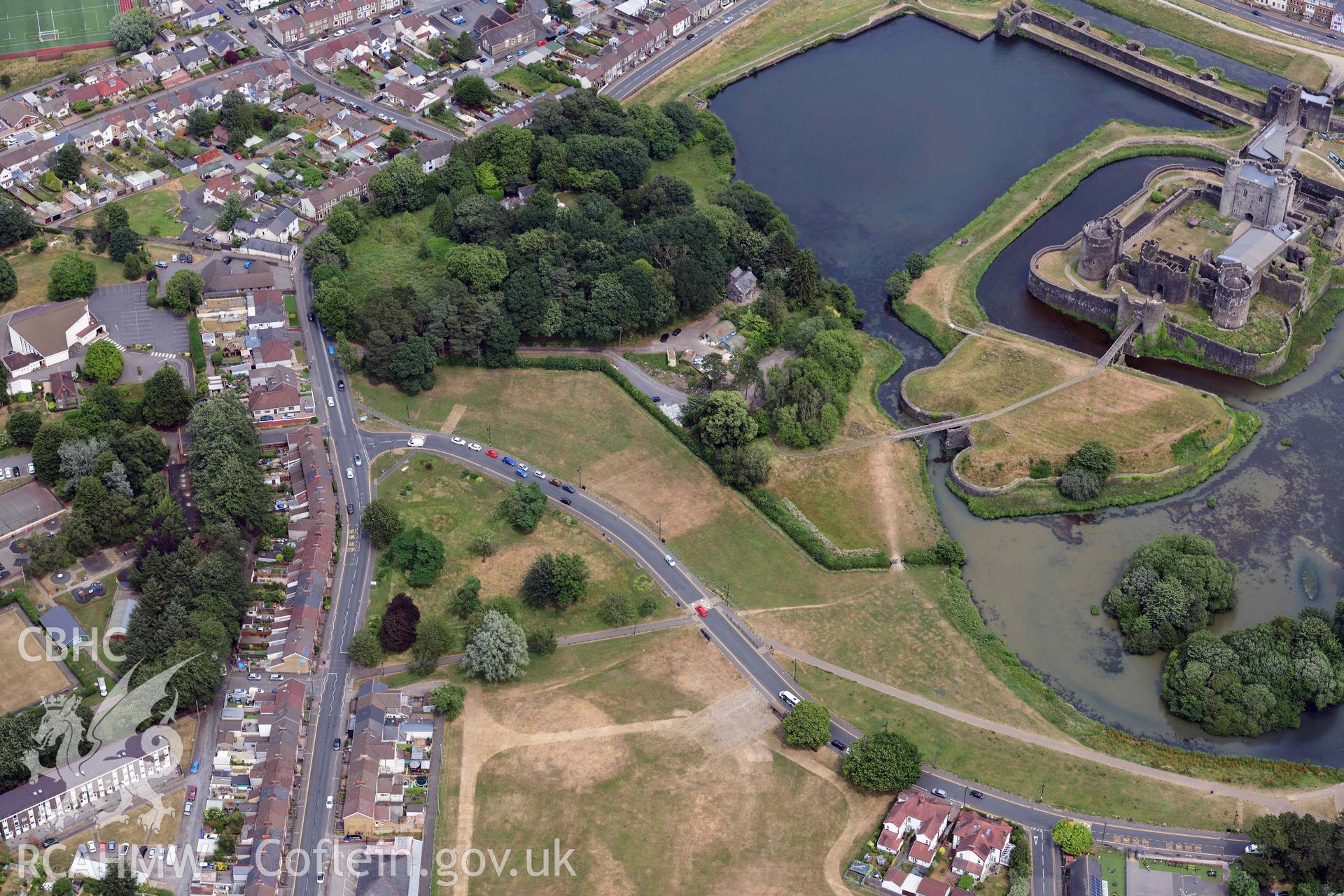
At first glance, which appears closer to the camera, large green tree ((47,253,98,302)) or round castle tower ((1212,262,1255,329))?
round castle tower ((1212,262,1255,329))

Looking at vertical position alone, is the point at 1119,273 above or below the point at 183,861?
above

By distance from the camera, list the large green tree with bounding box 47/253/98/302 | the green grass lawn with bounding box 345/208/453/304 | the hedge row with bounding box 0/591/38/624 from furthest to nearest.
A: the green grass lawn with bounding box 345/208/453/304, the large green tree with bounding box 47/253/98/302, the hedge row with bounding box 0/591/38/624

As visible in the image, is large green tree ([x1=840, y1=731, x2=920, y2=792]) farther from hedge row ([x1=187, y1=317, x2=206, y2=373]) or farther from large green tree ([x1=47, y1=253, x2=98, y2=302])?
large green tree ([x1=47, y1=253, x2=98, y2=302])

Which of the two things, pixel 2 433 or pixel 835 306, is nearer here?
pixel 2 433

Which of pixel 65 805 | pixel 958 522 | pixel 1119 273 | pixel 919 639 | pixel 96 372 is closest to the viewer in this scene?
pixel 65 805

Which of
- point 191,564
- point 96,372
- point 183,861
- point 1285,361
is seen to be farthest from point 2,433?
point 1285,361

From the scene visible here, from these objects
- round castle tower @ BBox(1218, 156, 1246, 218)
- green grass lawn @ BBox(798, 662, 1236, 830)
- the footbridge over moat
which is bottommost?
green grass lawn @ BBox(798, 662, 1236, 830)

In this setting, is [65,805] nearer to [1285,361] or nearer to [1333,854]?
[1333,854]

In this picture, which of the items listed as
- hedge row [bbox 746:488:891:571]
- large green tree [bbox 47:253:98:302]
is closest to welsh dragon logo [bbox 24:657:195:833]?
hedge row [bbox 746:488:891:571]

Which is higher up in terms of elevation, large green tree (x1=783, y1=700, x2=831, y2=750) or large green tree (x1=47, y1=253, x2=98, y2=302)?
large green tree (x1=47, y1=253, x2=98, y2=302)
